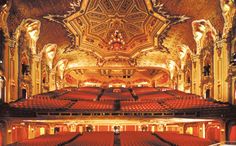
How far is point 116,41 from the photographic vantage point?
20.2 m

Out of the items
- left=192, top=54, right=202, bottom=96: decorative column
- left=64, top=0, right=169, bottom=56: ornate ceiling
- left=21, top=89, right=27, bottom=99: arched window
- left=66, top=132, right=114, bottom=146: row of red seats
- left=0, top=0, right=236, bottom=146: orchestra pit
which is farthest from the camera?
left=192, top=54, right=202, bottom=96: decorative column

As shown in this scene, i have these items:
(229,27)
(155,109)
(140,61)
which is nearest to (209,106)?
(155,109)

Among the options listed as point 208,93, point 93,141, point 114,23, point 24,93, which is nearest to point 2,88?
point 24,93

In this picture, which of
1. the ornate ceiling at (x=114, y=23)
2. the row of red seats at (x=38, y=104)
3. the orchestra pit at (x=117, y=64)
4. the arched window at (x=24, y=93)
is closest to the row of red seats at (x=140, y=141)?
the orchestra pit at (x=117, y=64)

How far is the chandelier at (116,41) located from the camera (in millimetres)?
19683

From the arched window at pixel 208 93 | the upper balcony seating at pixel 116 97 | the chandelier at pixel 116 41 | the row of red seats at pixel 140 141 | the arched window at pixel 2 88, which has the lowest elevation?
the row of red seats at pixel 140 141

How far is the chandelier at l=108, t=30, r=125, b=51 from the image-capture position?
64.6 feet

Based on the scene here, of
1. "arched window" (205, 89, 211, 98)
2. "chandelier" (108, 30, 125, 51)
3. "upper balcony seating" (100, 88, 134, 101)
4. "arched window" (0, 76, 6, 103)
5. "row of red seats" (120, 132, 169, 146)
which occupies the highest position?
"chandelier" (108, 30, 125, 51)

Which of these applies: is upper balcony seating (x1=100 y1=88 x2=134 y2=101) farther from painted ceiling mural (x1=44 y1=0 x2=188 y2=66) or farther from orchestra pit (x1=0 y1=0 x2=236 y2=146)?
painted ceiling mural (x1=44 y1=0 x2=188 y2=66)

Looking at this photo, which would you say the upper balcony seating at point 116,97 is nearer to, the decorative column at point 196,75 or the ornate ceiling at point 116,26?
the ornate ceiling at point 116,26

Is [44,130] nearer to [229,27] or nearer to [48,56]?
[48,56]

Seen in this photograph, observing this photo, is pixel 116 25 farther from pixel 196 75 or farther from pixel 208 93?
pixel 208 93

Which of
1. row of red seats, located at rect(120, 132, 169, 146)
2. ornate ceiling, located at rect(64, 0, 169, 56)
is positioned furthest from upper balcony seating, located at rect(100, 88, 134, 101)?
row of red seats, located at rect(120, 132, 169, 146)

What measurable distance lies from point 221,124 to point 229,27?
4315mm
